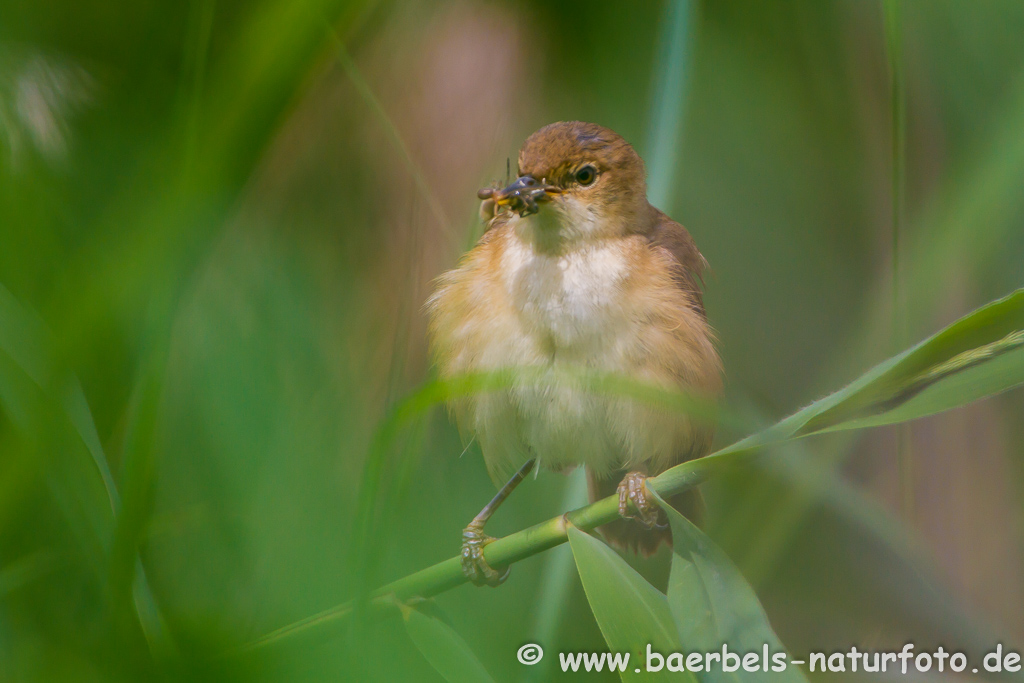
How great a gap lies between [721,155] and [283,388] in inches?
54.2

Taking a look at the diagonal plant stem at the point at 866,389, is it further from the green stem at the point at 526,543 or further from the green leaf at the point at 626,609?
the green leaf at the point at 626,609

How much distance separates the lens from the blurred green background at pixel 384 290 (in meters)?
0.56

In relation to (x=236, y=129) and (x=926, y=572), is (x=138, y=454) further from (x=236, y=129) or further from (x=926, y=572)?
(x=926, y=572)

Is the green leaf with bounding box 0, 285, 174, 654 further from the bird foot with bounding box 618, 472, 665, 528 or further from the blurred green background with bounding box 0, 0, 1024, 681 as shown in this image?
the bird foot with bounding box 618, 472, 665, 528

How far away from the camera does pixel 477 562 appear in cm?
79

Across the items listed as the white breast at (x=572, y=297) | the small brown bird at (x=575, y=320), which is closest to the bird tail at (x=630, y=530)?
the small brown bird at (x=575, y=320)

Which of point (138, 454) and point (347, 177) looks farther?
point (347, 177)

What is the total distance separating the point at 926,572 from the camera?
32.8 inches

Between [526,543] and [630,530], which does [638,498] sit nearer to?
[526,543]

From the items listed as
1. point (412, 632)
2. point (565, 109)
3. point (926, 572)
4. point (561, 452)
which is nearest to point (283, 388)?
point (412, 632)

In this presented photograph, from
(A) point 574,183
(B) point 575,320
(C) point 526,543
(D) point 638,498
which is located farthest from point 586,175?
(C) point 526,543

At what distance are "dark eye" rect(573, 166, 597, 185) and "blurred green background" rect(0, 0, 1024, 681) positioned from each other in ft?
0.40

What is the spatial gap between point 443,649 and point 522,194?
65 cm

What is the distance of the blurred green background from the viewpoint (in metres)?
0.56
